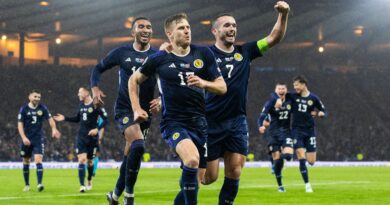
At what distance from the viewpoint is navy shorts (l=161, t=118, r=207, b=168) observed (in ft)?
24.7

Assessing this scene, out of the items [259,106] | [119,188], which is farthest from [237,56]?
[259,106]

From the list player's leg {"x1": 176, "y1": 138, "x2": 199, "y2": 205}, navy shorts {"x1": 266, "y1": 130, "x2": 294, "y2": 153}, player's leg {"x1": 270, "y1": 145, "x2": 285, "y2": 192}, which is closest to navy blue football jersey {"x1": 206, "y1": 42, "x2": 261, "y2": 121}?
player's leg {"x1": 176, "y1": 138, "x2": 199, "y2": 205}

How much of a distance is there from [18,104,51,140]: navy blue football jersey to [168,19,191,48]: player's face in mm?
9205

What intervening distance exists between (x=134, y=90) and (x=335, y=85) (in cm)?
4316

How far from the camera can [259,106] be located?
4691cm

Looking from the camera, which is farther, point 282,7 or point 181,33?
point 282,7

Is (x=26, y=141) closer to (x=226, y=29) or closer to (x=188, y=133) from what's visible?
(x=226, y=29)

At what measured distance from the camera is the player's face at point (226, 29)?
8.49 m

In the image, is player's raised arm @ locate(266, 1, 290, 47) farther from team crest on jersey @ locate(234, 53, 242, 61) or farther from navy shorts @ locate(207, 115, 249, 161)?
navy shorts @ locate(207, 115, 249, 161)

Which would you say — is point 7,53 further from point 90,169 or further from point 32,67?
point 90,169

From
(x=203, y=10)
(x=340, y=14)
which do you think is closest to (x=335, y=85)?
(x=340, y=14)

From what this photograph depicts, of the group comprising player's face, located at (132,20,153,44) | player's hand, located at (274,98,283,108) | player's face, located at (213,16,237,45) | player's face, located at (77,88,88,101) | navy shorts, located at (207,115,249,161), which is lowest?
navy shorts, located at (207,115,249,161)

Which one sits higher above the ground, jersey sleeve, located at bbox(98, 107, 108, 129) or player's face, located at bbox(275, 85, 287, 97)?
player's face, located at bbox(275, 85, 287, 97)

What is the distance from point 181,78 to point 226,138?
1141 mm
